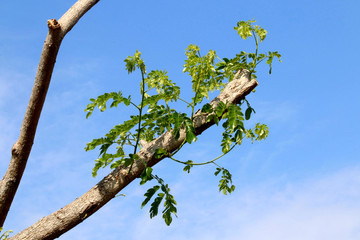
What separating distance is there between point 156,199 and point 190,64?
1.32 metres

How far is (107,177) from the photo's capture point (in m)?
3.91

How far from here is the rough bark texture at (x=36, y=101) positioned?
144 inches

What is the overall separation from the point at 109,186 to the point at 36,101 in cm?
100

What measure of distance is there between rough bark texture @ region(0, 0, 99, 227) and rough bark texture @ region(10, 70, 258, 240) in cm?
51

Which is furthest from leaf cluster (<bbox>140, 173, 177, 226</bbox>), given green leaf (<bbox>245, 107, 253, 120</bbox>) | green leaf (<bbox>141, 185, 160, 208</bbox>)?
green leaf (<bbox>245, 107, 253, 120</bbox>)

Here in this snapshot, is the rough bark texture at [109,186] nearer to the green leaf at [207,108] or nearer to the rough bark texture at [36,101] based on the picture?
the green leaf at [207,108]

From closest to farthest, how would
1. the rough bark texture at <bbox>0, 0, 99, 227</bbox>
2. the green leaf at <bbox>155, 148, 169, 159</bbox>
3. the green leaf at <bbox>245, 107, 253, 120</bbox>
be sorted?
the rough bark texture at <bbox>0, 0, 99, 227</bbox> < the green leaf at <bbox>155, 148, 169, 159</bbox> < the green leaf at <bbox>245, 107, 253, 120</bbox>

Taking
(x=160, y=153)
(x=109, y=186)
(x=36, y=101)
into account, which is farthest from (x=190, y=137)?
(x=36, y=101)

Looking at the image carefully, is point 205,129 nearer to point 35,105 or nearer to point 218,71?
point 218,71

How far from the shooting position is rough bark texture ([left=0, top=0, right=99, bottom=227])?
3.66 m

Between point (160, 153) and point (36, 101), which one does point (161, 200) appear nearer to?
point (160, 153)

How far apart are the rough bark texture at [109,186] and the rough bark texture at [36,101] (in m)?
0.51

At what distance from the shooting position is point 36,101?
382cm

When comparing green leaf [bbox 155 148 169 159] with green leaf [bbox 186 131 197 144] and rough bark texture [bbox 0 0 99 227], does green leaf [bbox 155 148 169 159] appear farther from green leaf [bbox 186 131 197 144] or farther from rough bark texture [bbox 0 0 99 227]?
rough bark texture [bbox 0 0 99 227]
